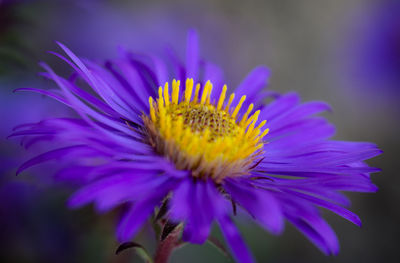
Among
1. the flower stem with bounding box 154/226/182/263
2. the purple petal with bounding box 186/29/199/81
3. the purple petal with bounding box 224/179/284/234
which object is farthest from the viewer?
→ the purple petal with bounding box 186/29/199/81

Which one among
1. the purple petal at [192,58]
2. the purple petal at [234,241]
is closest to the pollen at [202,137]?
the purple petal at [192,58]

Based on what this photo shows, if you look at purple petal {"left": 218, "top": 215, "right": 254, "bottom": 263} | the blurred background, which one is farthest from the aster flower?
the blurred background

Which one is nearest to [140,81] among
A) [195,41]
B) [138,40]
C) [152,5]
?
[195,41]

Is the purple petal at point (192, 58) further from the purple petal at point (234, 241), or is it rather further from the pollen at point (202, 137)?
the purple petal at point (234, 241)

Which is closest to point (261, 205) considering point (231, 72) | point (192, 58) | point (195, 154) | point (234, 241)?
point (234, 241)

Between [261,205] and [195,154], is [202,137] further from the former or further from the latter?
[261,205]

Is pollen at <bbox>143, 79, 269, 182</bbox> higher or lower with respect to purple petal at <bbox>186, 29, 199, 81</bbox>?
lower

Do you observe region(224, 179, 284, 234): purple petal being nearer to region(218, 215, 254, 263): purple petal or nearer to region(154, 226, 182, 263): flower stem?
region(218, 215, 254, 263): purple petal

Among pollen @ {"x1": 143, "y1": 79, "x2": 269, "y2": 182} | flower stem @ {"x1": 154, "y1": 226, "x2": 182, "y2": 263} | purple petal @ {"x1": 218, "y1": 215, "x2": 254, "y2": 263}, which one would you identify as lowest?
flower stem @ {"x1": 154, "y1": 226, "x2": 182, "y2": 263}
